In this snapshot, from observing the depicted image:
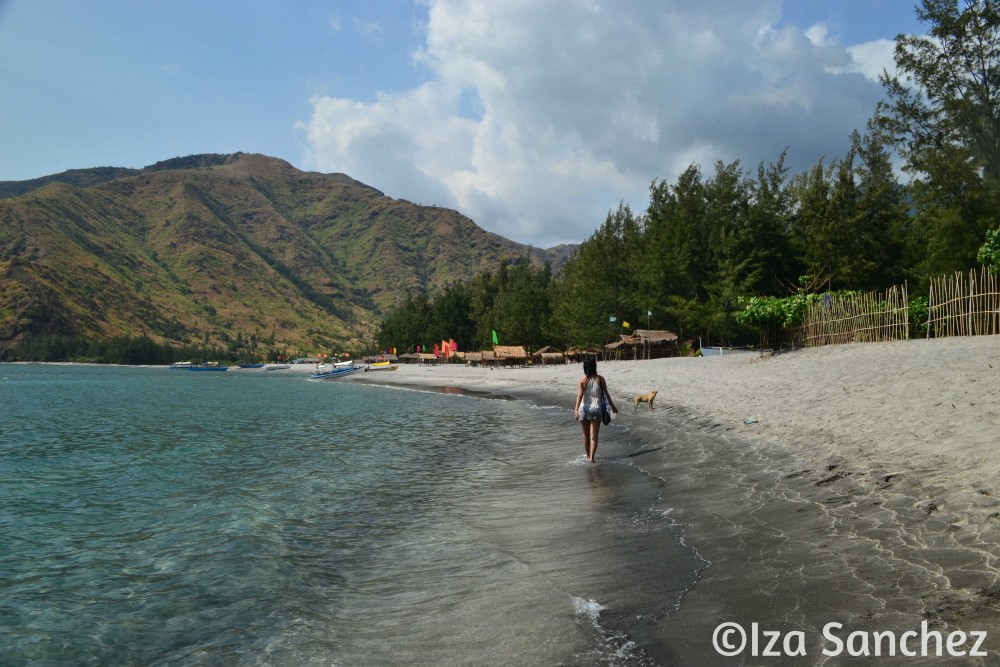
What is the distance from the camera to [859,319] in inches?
1008

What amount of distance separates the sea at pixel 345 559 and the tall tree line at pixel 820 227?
35063 mm

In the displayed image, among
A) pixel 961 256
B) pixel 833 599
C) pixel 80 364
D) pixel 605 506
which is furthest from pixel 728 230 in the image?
pixel 80 364

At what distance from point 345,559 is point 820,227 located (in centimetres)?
5189

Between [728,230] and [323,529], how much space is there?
5255 cm

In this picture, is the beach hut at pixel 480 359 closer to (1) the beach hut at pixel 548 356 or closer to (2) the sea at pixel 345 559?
(1) the beach hut at pixel 548 356

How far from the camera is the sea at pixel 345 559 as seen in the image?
5.09 m

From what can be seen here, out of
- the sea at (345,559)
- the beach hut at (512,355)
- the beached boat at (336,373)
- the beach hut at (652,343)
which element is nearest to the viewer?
the sea at (345,559)

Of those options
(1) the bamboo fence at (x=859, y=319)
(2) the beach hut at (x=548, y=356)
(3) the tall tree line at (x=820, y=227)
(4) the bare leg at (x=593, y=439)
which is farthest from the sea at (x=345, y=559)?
(2) the beach hut at (x=548, y=356)

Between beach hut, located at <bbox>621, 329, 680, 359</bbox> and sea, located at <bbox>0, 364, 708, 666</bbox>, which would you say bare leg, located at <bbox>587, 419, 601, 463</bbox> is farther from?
beach hut, located at <bbox>621, 329, 680, 359</bbox>

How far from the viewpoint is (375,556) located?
768 cm

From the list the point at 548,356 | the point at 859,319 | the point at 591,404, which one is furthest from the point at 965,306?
the point at 548,356

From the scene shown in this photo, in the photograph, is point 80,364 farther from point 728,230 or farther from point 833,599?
point 833,599

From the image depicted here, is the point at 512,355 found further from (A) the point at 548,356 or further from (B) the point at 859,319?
(B) the point at 859,319

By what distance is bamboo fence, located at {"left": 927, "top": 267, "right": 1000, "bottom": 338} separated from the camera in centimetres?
1969
